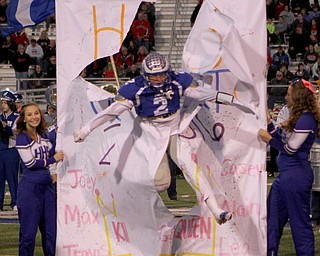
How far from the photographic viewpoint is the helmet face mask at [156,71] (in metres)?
10.0

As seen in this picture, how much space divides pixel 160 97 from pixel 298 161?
131 cm

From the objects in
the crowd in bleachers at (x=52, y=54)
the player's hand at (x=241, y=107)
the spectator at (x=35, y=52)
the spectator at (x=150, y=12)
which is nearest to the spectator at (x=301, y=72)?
the crowd in bleachers at (x=52, y=54)

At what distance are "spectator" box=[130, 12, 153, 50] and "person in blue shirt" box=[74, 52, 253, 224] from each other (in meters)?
16.3

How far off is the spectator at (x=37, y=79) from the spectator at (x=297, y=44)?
5648 millimetres

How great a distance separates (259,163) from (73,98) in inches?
69.1

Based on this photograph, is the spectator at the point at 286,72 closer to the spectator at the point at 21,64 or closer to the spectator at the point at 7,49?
the spectator at the point at 21,64

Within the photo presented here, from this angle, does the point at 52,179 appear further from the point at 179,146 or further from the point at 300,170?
the point at 300,170

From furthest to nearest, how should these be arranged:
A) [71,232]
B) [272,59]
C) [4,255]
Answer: [272,59] < [4,255] < [71,232]

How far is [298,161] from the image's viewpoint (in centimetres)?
975

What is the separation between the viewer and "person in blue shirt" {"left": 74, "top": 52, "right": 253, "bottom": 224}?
1003cm

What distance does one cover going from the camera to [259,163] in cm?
1036

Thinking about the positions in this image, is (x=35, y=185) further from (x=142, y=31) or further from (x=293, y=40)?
(x=293, y=40)

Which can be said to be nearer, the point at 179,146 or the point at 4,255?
the point at 179,146

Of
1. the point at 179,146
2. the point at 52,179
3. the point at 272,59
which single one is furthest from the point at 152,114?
the point at 272,59
